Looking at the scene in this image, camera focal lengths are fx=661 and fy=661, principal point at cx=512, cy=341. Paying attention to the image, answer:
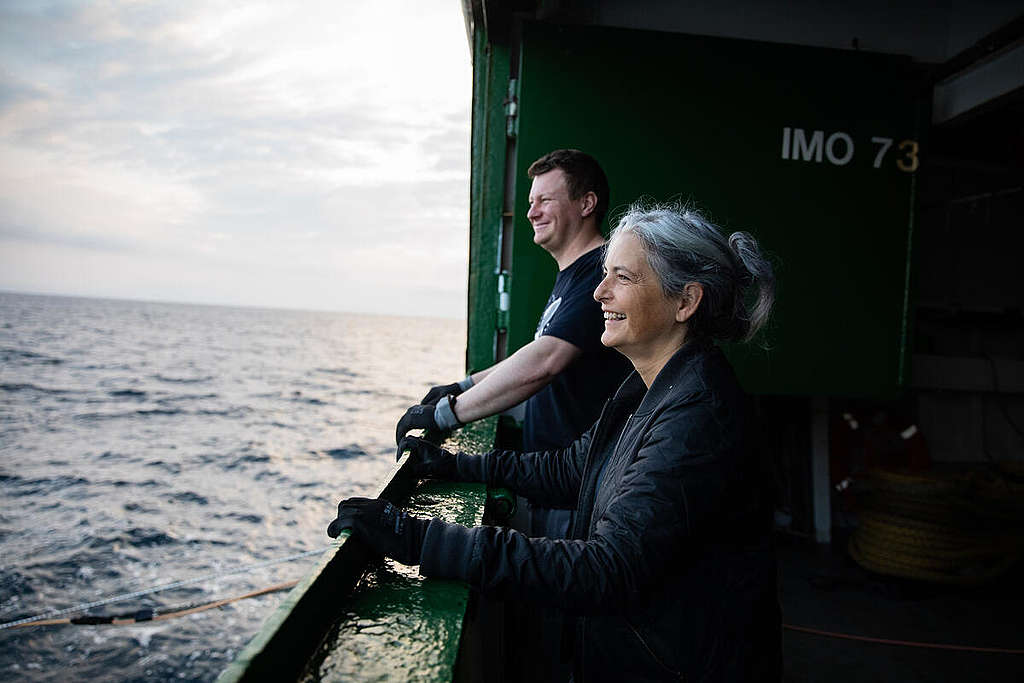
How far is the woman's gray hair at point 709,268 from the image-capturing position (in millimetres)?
1362

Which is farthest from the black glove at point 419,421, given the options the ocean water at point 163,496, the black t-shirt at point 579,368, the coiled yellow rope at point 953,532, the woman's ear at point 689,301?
the ocean water at point 163,496

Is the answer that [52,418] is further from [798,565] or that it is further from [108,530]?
[798,565]

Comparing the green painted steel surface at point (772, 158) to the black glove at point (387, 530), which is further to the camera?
the green painted steel surface at point (772, 158)

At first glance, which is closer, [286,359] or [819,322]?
[819,322]

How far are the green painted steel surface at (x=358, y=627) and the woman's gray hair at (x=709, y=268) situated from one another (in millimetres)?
728

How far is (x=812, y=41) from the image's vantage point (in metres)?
4.07

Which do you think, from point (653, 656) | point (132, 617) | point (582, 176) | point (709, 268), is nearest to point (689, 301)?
point (709, 268)

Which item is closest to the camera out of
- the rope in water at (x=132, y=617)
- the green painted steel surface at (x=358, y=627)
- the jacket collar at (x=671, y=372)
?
the green painted steel surface at (x=358, y=627)

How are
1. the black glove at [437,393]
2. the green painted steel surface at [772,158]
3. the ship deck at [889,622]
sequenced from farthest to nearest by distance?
the green painted steel surface at [772,158] → the ship deck at [889,622] → the black glove at [437,393]

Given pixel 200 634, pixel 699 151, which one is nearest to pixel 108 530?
pixel 200 634

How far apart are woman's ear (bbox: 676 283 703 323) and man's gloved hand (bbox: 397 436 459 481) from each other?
79 cm

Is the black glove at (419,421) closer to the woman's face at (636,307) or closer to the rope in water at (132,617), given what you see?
the woman's face at (636,307)

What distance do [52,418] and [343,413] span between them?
340 inches

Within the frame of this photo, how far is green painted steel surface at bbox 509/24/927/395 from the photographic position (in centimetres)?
351
